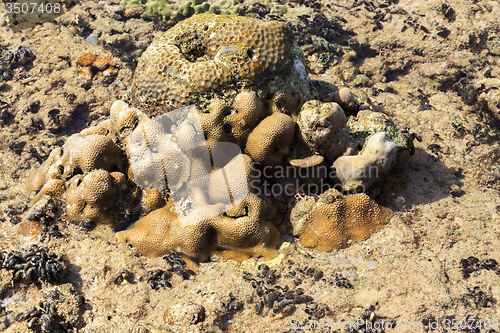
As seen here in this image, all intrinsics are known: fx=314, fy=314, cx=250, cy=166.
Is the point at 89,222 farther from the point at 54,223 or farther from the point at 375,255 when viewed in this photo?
the point at 375,255

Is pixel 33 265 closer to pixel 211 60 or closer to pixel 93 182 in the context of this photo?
pixel 93 182

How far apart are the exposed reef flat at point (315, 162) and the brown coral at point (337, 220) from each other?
0.49ft

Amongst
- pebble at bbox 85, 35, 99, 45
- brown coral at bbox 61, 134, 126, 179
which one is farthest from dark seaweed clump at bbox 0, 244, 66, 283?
pebble at bbox 85, 35, 99, 45

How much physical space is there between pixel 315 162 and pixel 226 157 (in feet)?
4.61

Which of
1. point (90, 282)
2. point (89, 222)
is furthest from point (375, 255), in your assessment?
point (89, 222)

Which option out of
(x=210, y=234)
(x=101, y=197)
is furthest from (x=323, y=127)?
(x=101, y=197)

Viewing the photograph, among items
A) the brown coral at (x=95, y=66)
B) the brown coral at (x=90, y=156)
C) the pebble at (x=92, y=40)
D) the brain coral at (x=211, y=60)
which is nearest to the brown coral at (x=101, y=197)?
the brown coral at (x=90, y=156)

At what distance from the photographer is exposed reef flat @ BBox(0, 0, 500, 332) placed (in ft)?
13.3

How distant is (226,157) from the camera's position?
197 inches

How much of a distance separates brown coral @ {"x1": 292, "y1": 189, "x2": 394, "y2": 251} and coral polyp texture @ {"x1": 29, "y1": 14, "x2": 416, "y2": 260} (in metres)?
0.02

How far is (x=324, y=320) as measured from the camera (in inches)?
156

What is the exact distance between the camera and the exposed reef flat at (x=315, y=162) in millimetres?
4062

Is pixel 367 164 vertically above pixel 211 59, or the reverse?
pixel 211 59

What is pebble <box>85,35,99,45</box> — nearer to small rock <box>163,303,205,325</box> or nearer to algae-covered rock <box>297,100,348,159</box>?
algae-covered rock <box>297,100,348,159</box>
